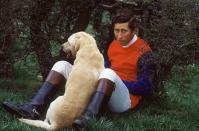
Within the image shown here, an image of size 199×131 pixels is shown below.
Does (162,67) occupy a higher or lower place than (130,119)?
higher

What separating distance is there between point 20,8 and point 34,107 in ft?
5.20

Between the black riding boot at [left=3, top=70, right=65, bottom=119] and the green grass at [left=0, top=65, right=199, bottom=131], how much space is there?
122mm

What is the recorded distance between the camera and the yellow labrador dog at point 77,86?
5867mm

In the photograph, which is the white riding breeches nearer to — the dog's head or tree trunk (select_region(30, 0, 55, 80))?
the dog's head

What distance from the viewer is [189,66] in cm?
657

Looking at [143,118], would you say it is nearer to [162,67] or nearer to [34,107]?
[162,67]

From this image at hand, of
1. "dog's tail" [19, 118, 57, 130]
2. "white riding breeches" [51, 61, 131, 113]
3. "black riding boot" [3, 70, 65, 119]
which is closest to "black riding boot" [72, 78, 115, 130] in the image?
"white riding breeches" [51, 61, 131, 113]

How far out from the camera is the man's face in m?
6.80

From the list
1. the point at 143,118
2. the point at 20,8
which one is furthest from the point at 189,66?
the point at 20,8

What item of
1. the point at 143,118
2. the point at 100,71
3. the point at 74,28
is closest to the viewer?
the point at 100,71

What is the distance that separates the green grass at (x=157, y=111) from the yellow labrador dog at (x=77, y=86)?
220mm

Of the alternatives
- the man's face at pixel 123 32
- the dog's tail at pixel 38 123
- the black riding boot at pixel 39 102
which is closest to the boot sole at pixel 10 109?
the black riding boot at pixel 39 102

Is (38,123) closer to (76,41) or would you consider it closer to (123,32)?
A: (76,41)

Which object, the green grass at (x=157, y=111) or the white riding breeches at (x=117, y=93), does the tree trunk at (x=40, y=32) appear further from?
the white riding breeches at (x=117, y=93)
